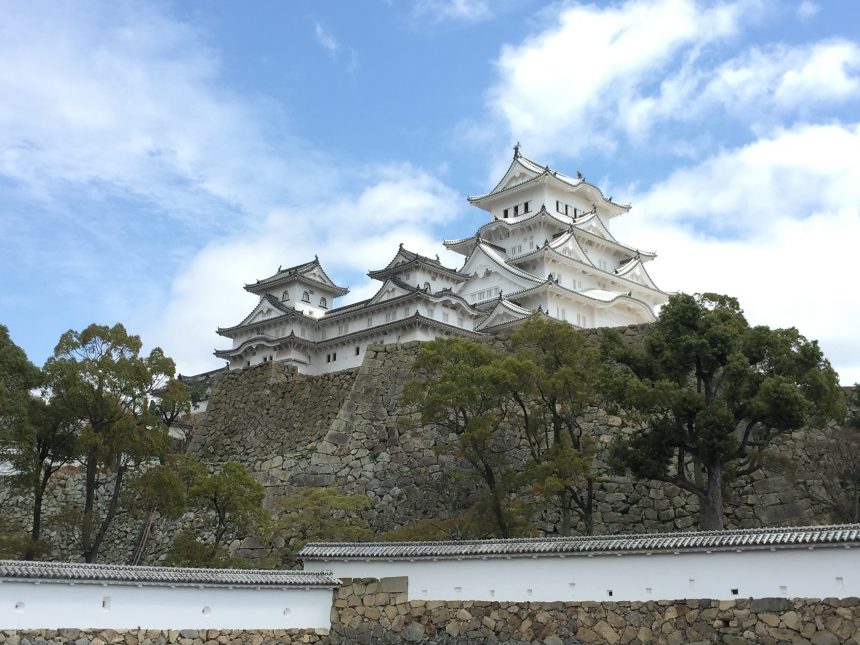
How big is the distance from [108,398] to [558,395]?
9.01 meters

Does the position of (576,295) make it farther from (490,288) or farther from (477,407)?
(477,407)

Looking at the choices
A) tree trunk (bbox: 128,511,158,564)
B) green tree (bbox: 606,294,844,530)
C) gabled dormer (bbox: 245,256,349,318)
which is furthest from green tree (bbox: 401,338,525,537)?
gabled dormer (bbox: 245,256,349,318)

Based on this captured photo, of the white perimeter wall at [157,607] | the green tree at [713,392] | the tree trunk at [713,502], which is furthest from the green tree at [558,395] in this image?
the white perimeter wall at [157,607]

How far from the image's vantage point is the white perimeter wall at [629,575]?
12336 millimetres

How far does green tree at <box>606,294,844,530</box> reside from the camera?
16391mm

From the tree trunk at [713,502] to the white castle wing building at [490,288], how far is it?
17431 mm

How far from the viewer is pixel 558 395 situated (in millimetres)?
18812

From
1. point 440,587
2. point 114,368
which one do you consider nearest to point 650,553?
point 440,587

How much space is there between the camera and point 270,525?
20.2m

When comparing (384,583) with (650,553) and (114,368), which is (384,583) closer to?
(650,553)

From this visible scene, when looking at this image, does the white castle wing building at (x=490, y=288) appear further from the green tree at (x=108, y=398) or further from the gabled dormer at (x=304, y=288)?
the green tree at (x=108, y=398)

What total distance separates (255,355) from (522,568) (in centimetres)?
2700

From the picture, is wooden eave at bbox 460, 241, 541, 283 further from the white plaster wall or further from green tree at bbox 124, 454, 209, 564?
green tree at bbox 124, 454, 209, 564

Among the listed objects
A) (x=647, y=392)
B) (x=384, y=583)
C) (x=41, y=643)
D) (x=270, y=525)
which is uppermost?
(x=647, y=392)
